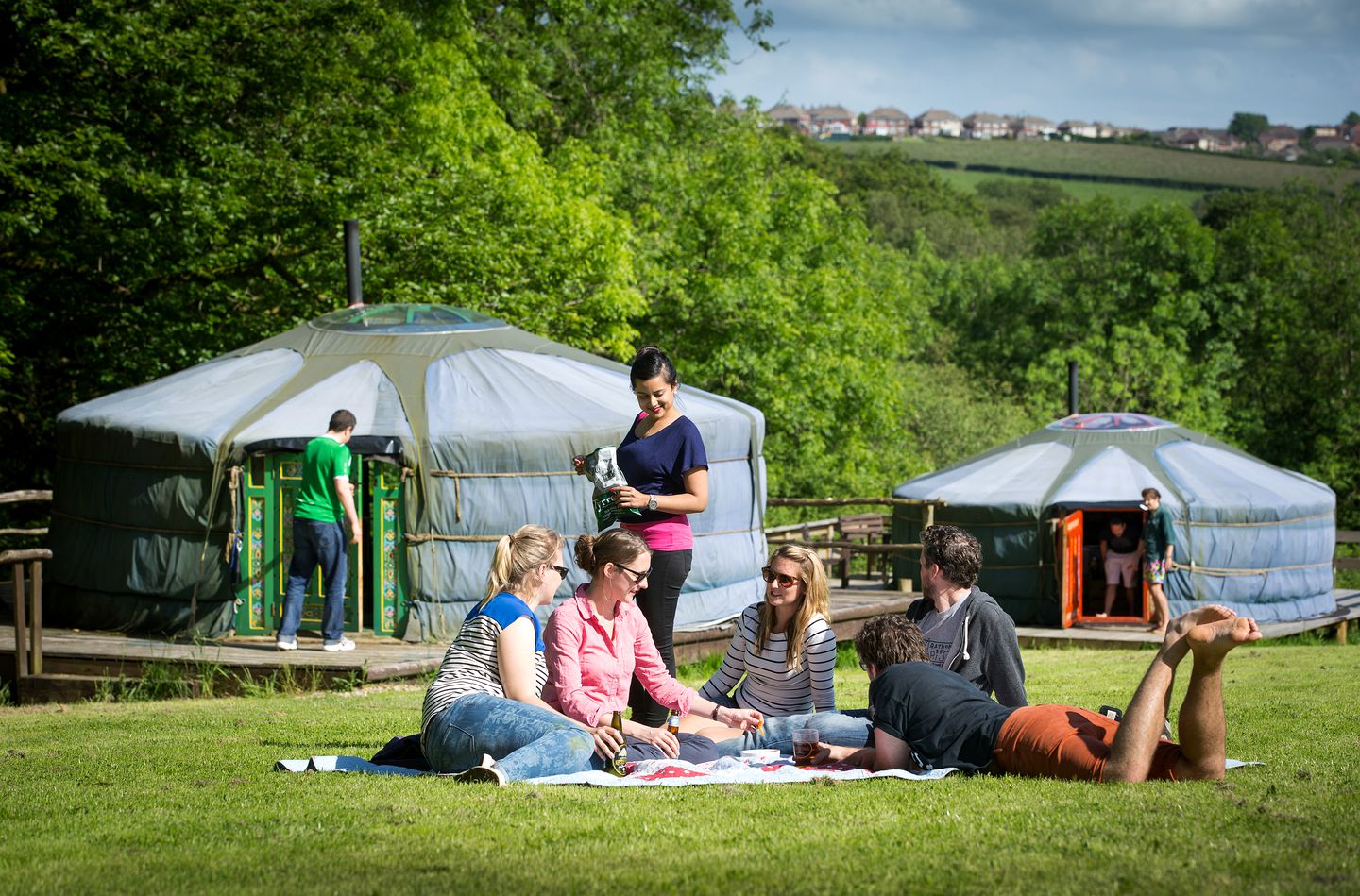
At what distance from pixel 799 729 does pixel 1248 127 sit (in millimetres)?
138433

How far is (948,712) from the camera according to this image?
470cm

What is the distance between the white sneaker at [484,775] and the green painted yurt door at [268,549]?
220 inches

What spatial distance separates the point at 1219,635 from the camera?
4023 mm

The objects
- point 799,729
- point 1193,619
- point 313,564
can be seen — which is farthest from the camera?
point 313,564

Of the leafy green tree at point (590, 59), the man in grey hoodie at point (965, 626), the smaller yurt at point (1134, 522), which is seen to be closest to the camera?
the man in grey hoodie at point (965, 626)

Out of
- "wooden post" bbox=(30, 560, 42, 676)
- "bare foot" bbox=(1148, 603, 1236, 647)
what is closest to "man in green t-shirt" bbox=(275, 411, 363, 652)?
"wooden post" bbox=(30, 560, 42, 676)

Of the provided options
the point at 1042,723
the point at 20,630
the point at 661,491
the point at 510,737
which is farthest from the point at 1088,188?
the point at 510,737

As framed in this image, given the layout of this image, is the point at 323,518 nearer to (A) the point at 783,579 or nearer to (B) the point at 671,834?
(A) the point at 783,579

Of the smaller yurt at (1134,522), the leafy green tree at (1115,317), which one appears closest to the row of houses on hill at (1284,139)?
the leafy green tree at (1115,317)

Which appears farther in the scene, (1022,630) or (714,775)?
(1022,630)

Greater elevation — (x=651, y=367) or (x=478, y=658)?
(x=651, y=367)

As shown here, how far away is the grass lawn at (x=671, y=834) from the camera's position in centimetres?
340

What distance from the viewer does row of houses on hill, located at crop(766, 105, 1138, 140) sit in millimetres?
134000

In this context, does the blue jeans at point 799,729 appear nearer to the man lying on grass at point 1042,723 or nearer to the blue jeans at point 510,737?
the man lying on grass at point 1042,723
